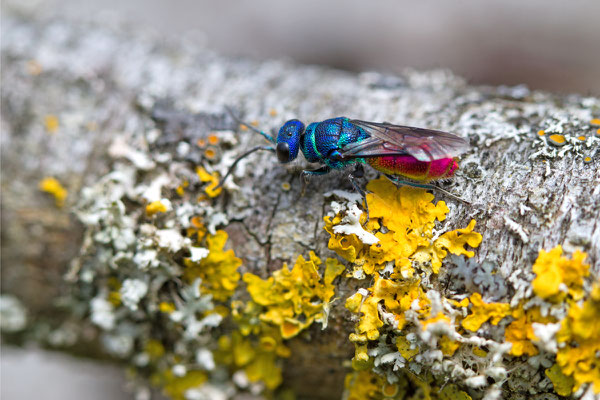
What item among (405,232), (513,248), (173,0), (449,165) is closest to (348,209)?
(405,232)

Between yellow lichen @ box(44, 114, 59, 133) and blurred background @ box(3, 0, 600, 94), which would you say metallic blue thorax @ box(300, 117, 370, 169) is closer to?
yellow lichen @ box(44, 114, 59, 133)

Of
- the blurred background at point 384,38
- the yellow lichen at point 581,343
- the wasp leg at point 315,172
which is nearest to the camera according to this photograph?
the yellow lichen at point 581,343

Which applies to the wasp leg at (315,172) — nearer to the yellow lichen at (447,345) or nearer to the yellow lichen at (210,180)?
the yellow lichen at (210,180)

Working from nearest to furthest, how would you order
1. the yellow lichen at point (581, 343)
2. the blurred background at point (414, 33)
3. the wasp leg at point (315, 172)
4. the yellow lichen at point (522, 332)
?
the yellow lichen at point (581, 343)
the yellow lichen at point (522, 332)
the wasp leg at point (315, 172)
the blurred background at point (414, 33)

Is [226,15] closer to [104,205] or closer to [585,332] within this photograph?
[104,205]

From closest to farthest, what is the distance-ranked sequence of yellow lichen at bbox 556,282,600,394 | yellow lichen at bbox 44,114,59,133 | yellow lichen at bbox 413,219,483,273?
yellow lichen at bbox 556,282,600,394 < yellow lichen at bbox 413,219,483,273 < yellow lichen at bbox 44,114,59,133

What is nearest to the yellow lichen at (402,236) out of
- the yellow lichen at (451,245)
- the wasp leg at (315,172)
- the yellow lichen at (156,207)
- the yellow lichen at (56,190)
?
the yellow lichen at (451,245)

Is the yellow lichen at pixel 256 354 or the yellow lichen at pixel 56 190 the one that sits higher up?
the yellow lichen at pixel 56 190

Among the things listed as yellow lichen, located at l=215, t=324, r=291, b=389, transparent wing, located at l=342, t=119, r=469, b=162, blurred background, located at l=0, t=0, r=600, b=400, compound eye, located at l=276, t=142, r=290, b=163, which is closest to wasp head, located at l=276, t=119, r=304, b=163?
compound eye, located at l=276, t=142, r=290, b=163

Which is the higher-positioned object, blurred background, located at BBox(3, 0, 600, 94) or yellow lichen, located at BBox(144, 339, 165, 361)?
blurred background, located at BBox(3, 0, 600, 94)
